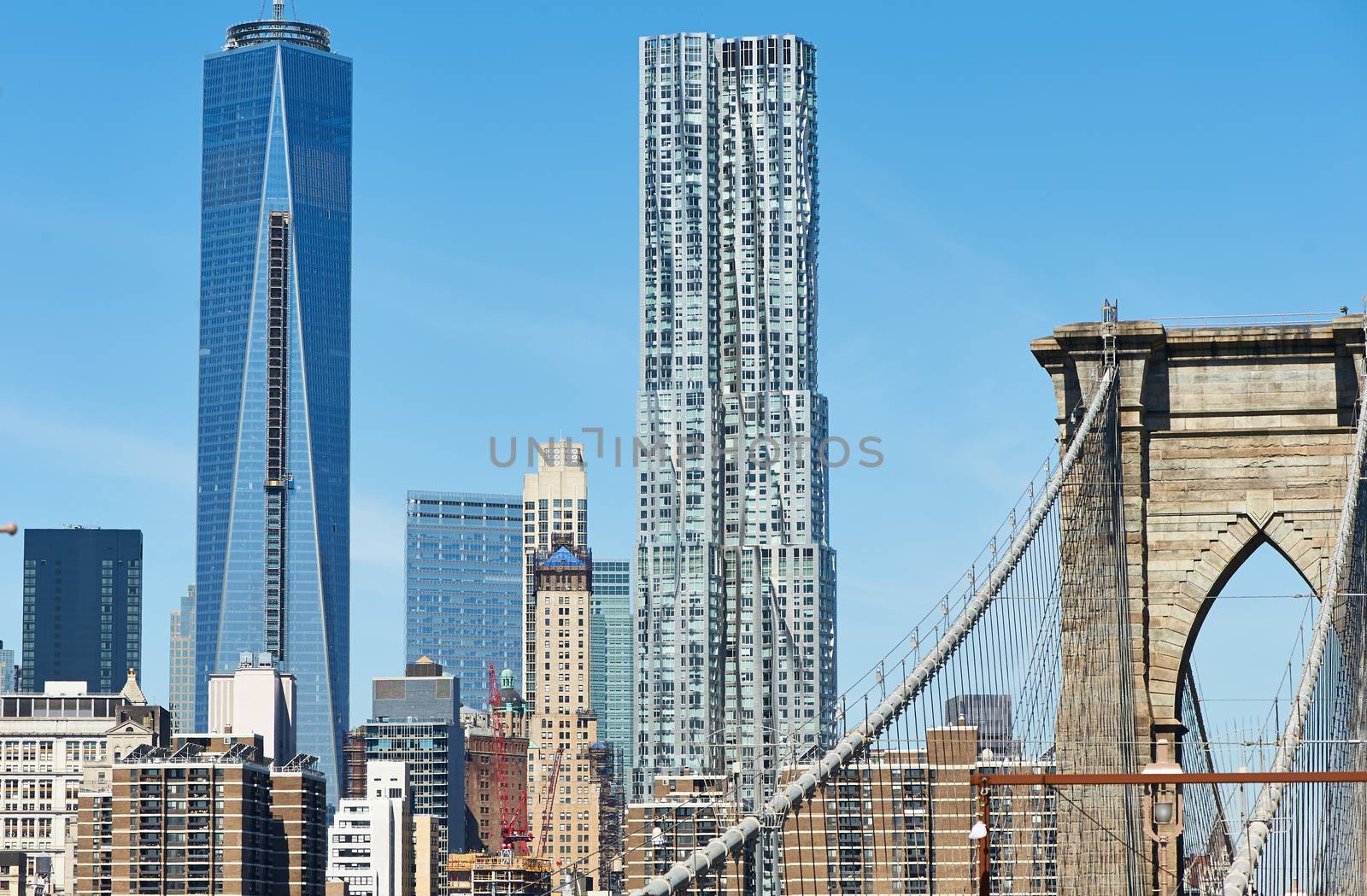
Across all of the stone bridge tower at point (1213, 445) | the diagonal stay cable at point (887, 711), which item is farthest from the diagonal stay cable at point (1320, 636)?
the diagonal stay cable at point (887, 711)

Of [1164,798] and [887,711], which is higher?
[887,711]

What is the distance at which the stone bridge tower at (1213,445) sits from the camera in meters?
37.7

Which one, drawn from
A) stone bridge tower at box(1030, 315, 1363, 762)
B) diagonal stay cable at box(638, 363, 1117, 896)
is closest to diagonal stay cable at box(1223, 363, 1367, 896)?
stone bridge tower at box(1030, 315, 1363, 762)

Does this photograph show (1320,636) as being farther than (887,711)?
No

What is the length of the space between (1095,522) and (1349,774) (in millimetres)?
12856

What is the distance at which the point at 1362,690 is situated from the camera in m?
35.7

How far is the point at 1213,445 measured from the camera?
3822cm

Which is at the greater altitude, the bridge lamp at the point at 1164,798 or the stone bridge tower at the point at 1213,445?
the stone bridge tower at the point at 1213,445

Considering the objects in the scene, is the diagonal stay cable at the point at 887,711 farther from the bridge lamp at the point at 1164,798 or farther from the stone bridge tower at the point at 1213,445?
the bridge lamp at the point at 1164,798

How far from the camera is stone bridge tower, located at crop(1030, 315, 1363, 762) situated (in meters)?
37.7

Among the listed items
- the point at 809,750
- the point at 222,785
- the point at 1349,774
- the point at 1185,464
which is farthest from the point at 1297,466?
the point at 222,785

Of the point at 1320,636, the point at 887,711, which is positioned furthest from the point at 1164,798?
the point at 887,711

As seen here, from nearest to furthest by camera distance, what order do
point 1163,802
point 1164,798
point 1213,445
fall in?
point 1163,802 → point 1164,798 → point 1213,445

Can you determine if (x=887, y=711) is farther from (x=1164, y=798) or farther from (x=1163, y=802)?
(x=1163, y=802)
